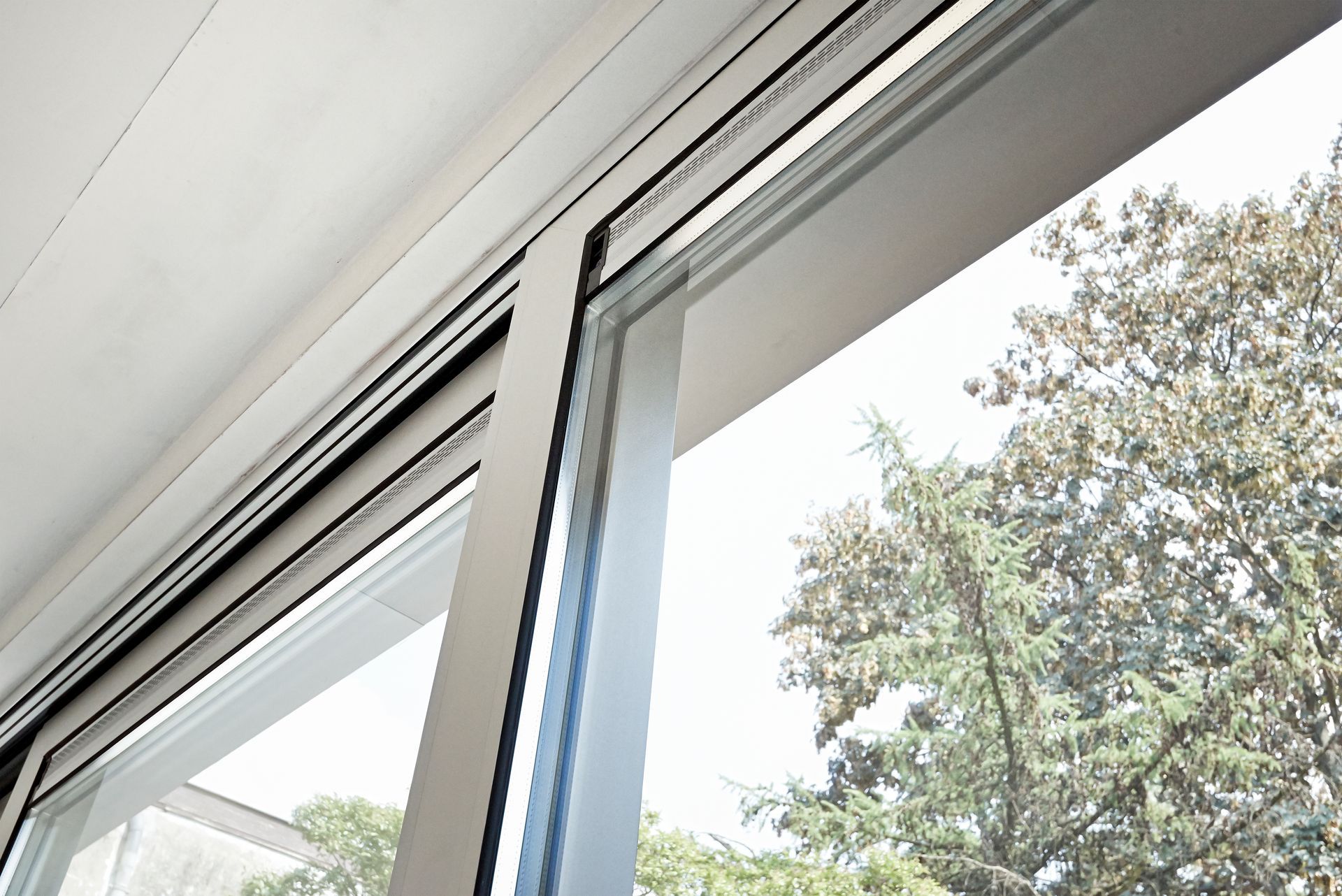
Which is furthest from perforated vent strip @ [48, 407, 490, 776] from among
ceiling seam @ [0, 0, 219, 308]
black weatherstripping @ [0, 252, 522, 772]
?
ceiling seam @ [0, 0, 219, 308]

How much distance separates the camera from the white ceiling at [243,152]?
1105mm

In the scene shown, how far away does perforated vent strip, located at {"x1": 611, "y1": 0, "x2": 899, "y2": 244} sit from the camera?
32.6 inches

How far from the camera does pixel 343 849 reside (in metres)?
0.98

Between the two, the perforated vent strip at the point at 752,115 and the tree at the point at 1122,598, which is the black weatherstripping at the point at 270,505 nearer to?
the perforated vent strip at the point at 752,115

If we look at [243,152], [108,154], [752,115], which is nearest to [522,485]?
[752,115]

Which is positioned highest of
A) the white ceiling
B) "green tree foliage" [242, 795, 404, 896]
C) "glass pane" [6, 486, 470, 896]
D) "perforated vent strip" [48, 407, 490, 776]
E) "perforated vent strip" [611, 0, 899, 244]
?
the white ceiling

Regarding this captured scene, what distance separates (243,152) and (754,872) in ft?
3.53

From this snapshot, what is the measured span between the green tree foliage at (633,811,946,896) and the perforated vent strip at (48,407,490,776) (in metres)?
0.62

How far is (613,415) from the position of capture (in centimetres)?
88

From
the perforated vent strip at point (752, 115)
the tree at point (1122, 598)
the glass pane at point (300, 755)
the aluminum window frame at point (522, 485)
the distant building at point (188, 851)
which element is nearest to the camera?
the tree at point (1122, 598)

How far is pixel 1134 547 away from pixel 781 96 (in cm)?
51

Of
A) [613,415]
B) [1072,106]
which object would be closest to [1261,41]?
[1072,106]

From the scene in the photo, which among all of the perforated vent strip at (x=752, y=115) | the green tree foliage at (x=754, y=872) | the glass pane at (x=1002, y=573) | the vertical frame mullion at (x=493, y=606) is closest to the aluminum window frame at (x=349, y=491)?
Result: the vertical frame mullion at (x=493, y=606)

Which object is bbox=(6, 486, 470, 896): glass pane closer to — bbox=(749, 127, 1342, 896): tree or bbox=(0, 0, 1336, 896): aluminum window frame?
bbox=(0, 0, 1336, 896): aluminum window frame
